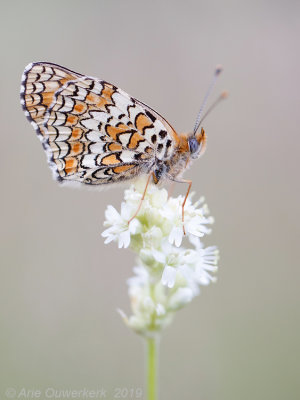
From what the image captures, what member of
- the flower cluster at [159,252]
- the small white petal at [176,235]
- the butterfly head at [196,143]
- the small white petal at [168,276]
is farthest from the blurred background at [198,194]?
the butterfly head at [196,143]

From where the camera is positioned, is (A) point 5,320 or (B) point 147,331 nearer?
(B) point 147,331

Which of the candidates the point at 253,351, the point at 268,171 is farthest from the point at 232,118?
the point at 253,351

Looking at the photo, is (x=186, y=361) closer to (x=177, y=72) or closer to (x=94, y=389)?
(x=94, y=389)

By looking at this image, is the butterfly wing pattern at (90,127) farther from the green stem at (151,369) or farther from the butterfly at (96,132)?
the green stem at (151,369)

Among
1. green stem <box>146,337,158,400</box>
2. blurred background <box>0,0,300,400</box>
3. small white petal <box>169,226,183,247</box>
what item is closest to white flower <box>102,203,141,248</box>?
small white petal <box>169,226,183,247</box>

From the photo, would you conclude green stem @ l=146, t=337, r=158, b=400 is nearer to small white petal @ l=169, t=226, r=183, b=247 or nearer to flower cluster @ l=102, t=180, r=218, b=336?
flower cluster @ l=102, t=180, r=218, b=336

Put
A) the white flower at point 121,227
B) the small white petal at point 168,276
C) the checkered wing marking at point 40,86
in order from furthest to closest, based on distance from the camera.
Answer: the checkered wing marking at point 40,86 < the white flower at point 121,227 < the small white petal at point 168,276
